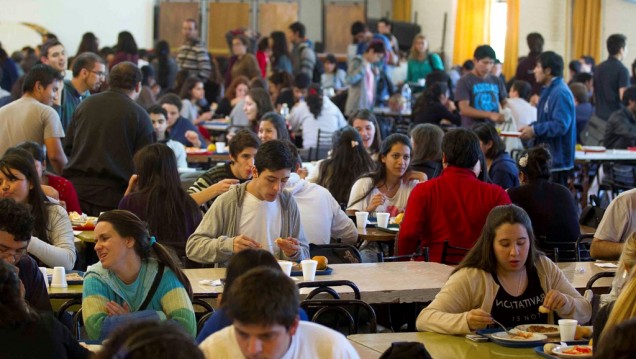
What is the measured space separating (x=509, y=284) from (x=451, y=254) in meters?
1.45

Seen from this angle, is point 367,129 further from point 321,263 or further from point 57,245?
point 57,245

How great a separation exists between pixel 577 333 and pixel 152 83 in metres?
9.58

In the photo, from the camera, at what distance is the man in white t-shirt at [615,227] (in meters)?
5.91

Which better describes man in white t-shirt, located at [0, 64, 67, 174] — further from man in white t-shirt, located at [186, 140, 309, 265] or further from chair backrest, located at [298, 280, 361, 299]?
chair backrest, located at [298, 280, 361, 299]

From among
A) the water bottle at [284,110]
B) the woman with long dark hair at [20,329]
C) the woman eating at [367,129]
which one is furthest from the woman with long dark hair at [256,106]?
the woman with long dark hair at [20,329]

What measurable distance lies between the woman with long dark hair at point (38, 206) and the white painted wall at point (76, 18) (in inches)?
544

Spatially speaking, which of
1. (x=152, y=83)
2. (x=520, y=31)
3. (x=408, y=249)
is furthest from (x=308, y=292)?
(x=520, y=31)

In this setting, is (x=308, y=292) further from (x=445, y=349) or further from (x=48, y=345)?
(x=48, y=345)

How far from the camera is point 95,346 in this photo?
4.00 metres

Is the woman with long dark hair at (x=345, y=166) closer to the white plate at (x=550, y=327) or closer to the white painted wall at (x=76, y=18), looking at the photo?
the white plate at (x=550, y=327)

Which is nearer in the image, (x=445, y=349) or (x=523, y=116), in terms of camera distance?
(x=445, y=349)

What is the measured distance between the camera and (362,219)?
266 inches

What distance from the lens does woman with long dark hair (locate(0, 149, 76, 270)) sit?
18.1ft

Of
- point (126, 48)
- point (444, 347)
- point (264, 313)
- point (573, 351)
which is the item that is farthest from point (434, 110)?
point (264, 313)
